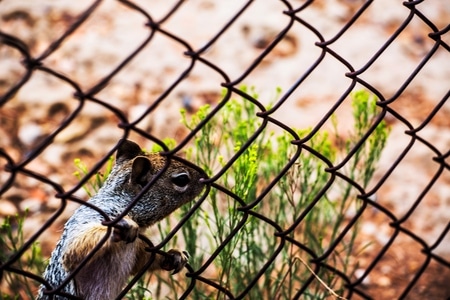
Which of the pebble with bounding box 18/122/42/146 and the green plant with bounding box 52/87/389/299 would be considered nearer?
the green plant with bounding box 52/87/389/299

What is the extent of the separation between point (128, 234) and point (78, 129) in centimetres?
254

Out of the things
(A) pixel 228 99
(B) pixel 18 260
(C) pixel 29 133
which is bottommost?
(B) pixel 18 260

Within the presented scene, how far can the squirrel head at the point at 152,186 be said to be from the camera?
2.63 m

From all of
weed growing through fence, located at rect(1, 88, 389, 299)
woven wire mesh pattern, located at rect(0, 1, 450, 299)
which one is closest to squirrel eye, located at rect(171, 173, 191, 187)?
weed growing through fence, located at rect(1, 88, 389, 299)

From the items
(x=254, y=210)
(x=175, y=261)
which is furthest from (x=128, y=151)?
(x=254, y=210)

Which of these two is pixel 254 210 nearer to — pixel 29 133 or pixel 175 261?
pixel 175 261

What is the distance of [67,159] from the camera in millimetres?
4473

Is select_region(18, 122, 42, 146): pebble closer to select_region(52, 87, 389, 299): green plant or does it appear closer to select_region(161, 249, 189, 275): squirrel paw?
select_region(52, 87, 389, 299): green plant

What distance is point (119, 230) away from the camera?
216 centimetres

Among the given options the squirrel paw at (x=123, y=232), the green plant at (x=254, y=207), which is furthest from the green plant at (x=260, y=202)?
the squirrel paw at (x=123, y=232)

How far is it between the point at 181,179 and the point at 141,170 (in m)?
0.16

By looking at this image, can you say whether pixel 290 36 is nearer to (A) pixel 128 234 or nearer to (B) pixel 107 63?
(B) pixel 107 63

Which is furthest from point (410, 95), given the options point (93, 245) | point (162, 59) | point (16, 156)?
point (93, 245)

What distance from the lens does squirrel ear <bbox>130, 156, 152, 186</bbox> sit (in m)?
2.55
